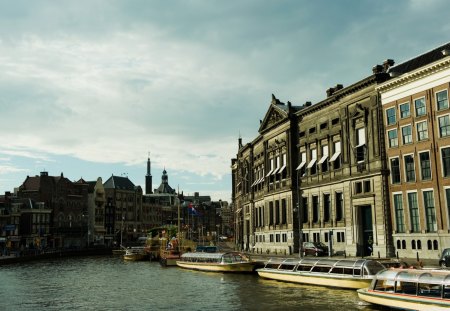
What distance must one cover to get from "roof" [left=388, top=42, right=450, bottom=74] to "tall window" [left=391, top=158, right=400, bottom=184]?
446 inches

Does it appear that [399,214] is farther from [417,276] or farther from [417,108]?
[417,276]

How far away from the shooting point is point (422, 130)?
5469cm

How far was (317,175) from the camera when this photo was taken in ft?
236

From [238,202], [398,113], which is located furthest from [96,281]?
[238,202]

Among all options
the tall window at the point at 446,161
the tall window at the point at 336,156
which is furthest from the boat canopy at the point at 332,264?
the tall window at the point at 336,156

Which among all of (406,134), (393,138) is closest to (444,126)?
(406,134)

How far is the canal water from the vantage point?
1416 inches

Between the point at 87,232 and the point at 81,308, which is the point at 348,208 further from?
the point at 87,232

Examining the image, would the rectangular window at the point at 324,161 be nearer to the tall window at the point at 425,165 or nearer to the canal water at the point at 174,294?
the tall window at the point at 425,165

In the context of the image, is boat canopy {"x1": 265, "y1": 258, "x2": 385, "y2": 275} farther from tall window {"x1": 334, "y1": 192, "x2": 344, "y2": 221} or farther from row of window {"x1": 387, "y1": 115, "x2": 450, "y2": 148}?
row of window {"x1": 387, "y1": 115, "x2": 450, "y2": 148}

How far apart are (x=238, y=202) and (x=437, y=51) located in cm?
7154

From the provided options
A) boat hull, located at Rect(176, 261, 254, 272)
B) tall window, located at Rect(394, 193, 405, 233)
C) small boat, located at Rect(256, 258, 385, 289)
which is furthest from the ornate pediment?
small boat, located at Rect(256, 258, 385, 289)

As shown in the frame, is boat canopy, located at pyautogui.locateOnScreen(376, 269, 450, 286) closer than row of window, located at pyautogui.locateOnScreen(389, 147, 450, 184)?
Yes

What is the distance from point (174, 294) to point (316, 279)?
13.3m
